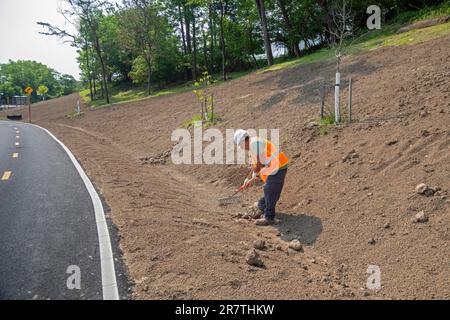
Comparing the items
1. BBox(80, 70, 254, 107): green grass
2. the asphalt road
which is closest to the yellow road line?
the asphalt road

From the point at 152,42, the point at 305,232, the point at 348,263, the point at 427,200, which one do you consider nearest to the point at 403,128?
the point at 427,200

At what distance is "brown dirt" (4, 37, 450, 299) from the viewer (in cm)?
438

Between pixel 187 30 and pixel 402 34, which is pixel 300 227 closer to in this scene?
pixel 402 34

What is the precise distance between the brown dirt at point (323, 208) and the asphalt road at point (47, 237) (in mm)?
487

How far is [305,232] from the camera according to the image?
6281 mm

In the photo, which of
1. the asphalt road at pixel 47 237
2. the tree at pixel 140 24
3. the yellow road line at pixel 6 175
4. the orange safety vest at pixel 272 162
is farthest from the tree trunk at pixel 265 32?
the orange safety vest at pixel 272 162

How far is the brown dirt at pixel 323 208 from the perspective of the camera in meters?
4.38

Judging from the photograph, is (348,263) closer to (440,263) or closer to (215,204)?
(440,263)

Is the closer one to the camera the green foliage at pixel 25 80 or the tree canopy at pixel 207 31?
the tree canopy at pixel 207 31

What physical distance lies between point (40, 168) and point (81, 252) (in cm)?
648

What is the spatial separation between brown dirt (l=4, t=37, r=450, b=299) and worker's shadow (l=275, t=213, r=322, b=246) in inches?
1.2

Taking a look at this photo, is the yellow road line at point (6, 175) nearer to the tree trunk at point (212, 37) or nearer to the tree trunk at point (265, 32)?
the tree trunk at point (265, 32)

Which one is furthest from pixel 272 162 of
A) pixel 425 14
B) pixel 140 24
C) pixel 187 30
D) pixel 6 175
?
pixel 187 30

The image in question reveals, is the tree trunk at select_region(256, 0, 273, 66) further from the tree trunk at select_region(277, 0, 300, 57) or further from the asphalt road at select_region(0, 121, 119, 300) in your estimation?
the asphalt road at select_region(0, 121, 119, 300)
